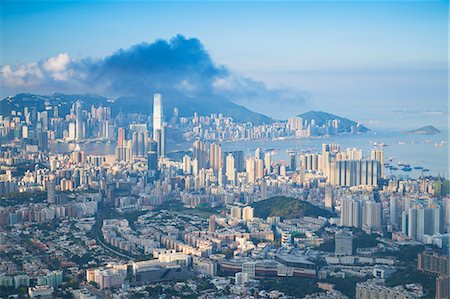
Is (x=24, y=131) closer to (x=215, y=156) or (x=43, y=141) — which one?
(x=43, y=141)

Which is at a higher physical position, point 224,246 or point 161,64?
point 161,64

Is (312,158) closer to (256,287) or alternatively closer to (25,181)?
(25,181)

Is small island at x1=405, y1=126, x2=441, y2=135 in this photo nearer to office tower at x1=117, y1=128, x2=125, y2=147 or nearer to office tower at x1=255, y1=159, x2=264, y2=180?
office tower at x1=255, y1=159, x2=264, y2=180

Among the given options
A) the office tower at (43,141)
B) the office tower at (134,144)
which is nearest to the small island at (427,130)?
the office tower at (134,144)

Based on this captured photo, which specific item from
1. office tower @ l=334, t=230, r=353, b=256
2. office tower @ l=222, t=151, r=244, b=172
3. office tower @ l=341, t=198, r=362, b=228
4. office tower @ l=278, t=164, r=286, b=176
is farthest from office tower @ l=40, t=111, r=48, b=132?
office tower @ l=334, t=230, r=353, b=256

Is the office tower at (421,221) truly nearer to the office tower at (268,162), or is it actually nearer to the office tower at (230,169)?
the office tower at (230,169)

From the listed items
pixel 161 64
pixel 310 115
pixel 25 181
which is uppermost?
pixel 161 64

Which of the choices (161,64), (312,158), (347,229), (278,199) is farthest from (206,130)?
(347,229)
